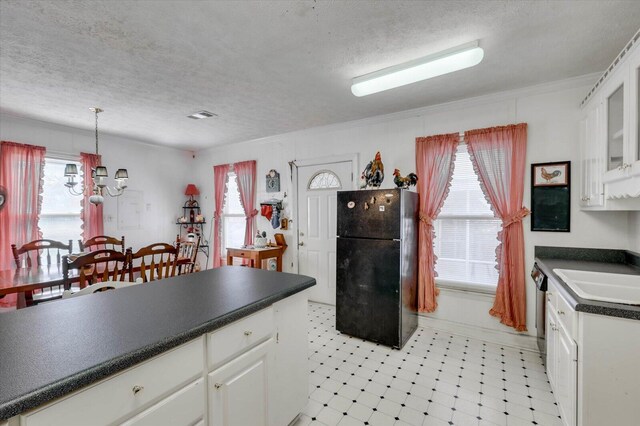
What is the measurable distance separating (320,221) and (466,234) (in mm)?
1875

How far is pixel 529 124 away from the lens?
2.80 meters

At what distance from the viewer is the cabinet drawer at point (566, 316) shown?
1.55 metres

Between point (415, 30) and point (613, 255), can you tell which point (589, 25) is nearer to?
point (415, 30)

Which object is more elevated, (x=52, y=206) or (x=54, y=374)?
(x=52, y=206)

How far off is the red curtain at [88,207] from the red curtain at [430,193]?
443cm

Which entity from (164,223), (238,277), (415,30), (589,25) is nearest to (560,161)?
(589,25)

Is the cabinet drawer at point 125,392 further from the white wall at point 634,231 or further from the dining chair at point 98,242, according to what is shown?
the white wall at point 634,231

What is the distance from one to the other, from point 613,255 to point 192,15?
12.2ft

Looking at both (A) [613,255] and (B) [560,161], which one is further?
(B) [560,161]

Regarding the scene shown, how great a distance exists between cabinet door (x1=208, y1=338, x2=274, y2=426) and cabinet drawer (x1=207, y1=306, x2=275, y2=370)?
0.04 metres

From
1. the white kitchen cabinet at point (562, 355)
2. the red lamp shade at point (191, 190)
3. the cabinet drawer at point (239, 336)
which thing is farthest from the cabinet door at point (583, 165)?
the red lamp shade at point (191, 190)

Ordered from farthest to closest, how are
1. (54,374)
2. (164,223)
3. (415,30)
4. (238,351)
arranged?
(164,223)
(415,30)
(238,351)
(54,374)

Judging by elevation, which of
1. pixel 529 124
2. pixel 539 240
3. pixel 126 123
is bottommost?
pixel 539 240

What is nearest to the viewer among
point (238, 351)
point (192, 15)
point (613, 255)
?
point (238, 351)
